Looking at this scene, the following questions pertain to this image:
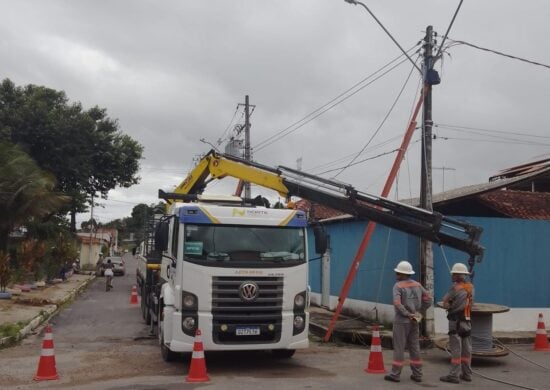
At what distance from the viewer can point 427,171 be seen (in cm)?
1235

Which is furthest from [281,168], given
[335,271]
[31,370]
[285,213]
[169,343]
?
[335,271]

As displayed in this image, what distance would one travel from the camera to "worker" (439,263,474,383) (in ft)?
28.4

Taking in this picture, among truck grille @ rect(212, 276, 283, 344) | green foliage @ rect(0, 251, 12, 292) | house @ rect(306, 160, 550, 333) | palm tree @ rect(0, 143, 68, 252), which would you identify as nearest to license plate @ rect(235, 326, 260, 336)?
truck grille @ rect(212, 276, 283, 344)

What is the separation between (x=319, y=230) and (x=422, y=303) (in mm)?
2117

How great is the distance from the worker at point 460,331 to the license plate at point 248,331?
2875mm

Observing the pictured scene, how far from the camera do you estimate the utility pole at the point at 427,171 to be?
40.2 feet

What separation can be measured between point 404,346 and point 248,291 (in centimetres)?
248

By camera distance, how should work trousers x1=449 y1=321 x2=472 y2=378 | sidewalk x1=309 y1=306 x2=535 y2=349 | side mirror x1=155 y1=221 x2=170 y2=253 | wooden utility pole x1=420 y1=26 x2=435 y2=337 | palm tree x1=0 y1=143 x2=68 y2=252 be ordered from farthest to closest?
palm tree x1=0 y1=143 x2=68 y2=252 → sidewalk x1=309 y1=306 x2=535 y2=349 → wooden utility pole x1=420 y1=26 x2=435 y2=337 → side mirror x1=155 y1=221 x2=170 y2=253 → work trousers x1=449 y1=321 x2=472 y2=378

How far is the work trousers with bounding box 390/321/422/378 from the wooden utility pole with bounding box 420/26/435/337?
3.69 metres

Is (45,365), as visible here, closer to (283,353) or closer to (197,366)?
(197,366)

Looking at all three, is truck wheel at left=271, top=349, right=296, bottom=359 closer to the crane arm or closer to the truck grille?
the truck grille

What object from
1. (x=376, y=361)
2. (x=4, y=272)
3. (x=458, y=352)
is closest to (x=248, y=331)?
(x=376, y=361)

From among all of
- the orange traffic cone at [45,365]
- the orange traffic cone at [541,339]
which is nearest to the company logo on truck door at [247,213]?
the orange traffic cone at [45,365]

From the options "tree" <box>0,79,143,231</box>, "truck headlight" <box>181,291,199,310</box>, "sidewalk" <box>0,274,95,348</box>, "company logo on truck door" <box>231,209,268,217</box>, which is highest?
"tree" <box>0,79,143,231</box>
